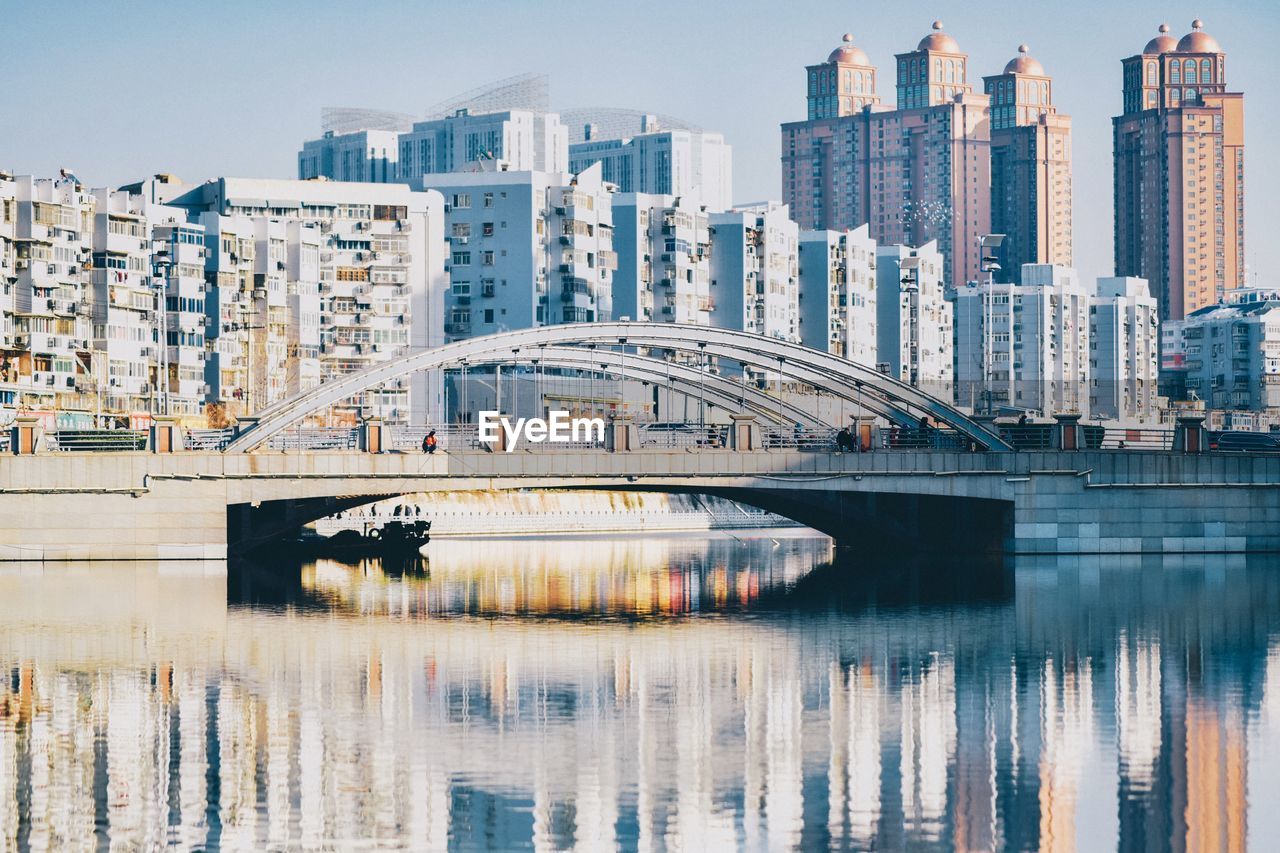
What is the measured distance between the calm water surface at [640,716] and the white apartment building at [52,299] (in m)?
67.1

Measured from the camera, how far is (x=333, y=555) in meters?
133

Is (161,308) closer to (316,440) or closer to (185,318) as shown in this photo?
(185,318)

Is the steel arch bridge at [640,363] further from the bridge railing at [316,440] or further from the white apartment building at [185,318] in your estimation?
the white apartment building at [185,318]

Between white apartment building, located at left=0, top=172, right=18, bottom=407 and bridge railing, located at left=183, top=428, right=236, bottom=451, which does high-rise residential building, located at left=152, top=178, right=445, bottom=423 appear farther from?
bridge railing, located at left=183, top=428, right=236, bottom=451

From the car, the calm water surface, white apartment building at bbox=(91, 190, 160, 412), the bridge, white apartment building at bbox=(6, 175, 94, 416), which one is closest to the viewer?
the calm water surface

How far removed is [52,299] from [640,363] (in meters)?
64.0

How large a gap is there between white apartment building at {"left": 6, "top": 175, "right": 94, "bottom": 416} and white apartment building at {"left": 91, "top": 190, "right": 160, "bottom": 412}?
2.99ft

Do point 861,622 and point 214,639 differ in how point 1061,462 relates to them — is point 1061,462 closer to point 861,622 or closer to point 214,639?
point 861,622

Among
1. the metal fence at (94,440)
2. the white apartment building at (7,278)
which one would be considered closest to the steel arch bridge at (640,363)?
the metal fence at (94,440)

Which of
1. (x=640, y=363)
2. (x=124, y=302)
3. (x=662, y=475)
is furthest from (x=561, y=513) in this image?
(x=662, y=475)

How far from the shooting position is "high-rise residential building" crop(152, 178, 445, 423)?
188000mm

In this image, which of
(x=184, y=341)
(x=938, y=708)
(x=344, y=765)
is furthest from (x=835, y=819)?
(x=184, y=341)

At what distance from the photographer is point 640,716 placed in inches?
2227

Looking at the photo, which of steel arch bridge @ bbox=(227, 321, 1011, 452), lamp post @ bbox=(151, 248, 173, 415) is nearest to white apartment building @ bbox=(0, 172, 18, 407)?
lamp post @ bbox=(151, 248, 173, 415)
